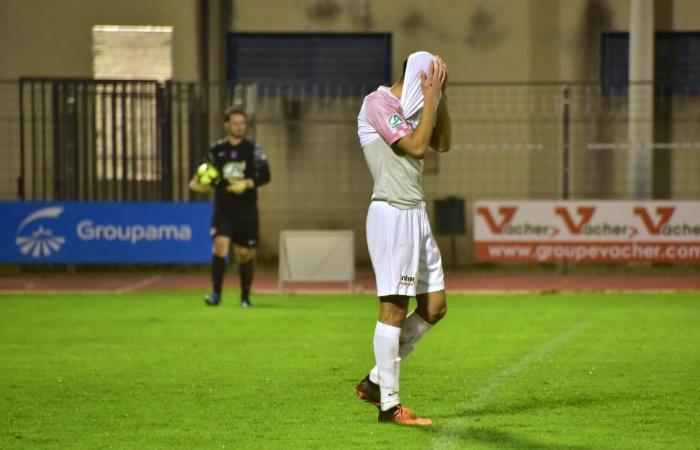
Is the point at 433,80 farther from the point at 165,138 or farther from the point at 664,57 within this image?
the point at 664,57

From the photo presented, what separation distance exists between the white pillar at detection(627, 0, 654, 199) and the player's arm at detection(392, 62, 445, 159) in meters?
14.2

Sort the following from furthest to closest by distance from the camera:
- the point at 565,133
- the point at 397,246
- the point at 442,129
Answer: the point at 565,133, the point at 442,129, the point at 397,246

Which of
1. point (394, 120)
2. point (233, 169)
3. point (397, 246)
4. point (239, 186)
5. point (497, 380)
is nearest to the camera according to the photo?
point (394, 120)

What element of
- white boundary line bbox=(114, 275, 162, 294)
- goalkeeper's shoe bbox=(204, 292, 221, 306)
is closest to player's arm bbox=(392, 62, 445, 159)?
goalkeeper's shoe bbox=(204, 292, 221, 306)

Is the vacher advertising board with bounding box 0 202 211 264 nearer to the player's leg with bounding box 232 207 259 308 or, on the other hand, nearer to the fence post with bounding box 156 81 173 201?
the fence post with bounding box 156 81 173 201

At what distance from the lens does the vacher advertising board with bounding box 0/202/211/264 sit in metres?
20.0

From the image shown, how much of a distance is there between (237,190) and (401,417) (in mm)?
8419

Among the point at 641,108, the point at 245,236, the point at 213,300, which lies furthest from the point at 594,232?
the point at 213,300

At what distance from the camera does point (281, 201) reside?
75.0 feet

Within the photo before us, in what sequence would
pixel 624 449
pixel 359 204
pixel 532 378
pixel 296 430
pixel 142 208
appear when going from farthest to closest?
pixel 359 204 → pixel 142 208 → pixel 532 378 → pixel 296 430 → pixel 624 449

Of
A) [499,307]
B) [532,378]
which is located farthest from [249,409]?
[499,307]

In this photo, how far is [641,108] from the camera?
836 inches

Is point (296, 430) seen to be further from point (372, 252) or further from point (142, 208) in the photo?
point (142, 208)

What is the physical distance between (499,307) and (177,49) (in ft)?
30.7
